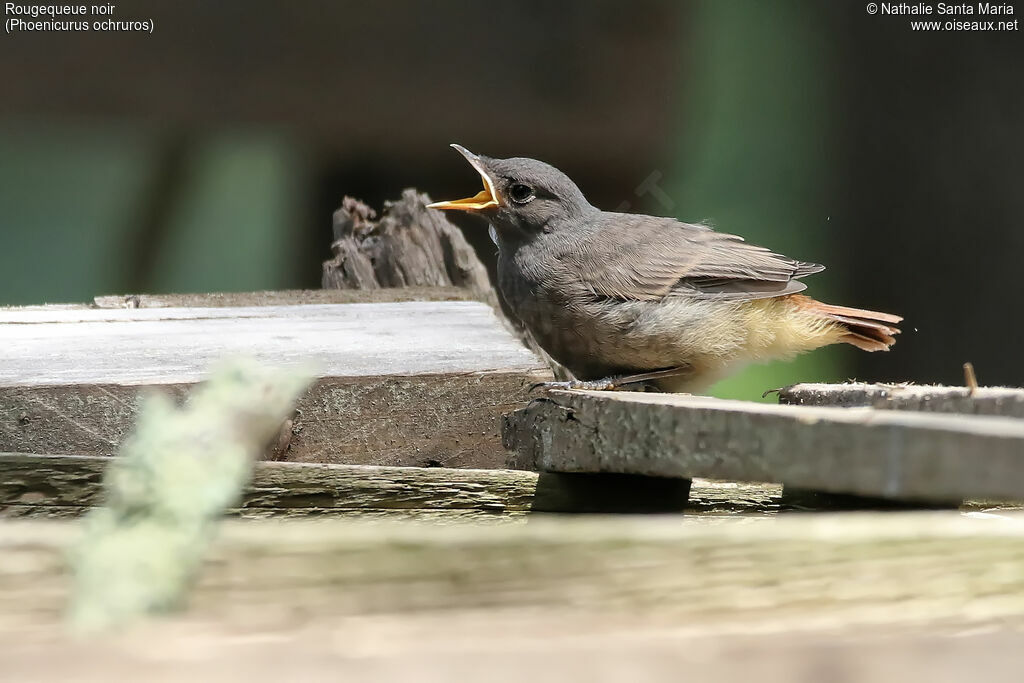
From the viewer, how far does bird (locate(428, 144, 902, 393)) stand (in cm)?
224

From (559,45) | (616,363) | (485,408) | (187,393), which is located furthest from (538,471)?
(559,45)

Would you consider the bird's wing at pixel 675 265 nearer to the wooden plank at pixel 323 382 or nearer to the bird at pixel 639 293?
the bird at pixel 639 293

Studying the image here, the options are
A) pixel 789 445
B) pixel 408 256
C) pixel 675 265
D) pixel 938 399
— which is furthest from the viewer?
pixel 408 256

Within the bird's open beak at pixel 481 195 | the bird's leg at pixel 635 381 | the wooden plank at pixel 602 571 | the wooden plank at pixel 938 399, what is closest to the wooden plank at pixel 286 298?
the bird's open beak at pixel 481 195

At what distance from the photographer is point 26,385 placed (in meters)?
1.61

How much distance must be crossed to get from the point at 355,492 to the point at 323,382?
0.30 metres

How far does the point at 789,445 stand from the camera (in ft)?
3.23

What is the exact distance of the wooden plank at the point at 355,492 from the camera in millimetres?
1356

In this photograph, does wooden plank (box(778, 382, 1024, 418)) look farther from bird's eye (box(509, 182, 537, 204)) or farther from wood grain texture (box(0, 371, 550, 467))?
bird's eye (box(509, 182, 537, 204))

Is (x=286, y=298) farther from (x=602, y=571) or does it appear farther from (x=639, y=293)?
(x=602, y=571)

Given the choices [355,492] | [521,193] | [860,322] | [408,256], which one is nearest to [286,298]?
[408,256]

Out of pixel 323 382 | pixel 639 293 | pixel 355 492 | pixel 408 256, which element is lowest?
pixel 355 492

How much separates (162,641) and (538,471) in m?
0.99

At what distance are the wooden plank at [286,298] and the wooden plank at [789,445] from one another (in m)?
1.50
